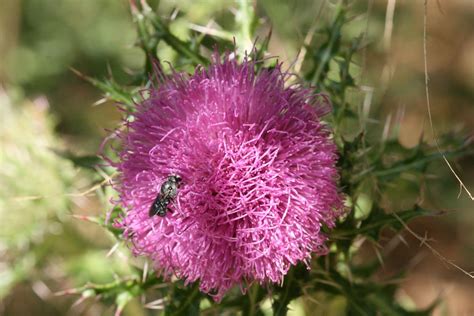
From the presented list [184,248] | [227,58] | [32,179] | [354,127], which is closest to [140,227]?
[184,248]

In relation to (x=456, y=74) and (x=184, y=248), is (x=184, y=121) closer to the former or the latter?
(x=184, y=248)

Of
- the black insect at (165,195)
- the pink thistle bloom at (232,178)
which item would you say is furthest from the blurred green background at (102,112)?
the black insect at (165,195)

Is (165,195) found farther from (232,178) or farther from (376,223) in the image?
(376,223)

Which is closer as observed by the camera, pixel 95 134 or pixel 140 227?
pixel 140 227

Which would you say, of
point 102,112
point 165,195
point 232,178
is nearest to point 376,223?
point 232,178

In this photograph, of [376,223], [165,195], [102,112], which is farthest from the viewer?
[102,112]

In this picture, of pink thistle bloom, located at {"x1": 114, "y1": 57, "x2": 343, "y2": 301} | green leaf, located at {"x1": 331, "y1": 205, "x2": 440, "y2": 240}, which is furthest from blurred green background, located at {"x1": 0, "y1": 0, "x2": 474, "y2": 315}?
pink thistle bloom, located at {"x1": 114, "y1": 57, "x2": 343, "y2": 301}

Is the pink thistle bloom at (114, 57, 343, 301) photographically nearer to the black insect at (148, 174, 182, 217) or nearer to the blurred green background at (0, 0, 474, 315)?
the black insect at (148, 174, 182, 217)
